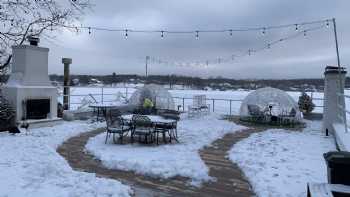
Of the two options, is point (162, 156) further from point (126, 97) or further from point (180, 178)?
point (126, 97)

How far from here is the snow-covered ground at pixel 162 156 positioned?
5.66m

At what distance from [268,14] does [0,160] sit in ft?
28.2

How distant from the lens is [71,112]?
41.2ft

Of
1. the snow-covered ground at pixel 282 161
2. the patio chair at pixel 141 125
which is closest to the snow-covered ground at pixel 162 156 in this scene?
the patio chair at pixel 141 125

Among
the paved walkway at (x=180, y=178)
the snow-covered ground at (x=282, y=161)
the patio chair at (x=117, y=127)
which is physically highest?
the patio chair at (x=117, y=127)

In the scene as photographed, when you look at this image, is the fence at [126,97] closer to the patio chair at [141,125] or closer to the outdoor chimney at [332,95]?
the outdoor chimney at [332,95]

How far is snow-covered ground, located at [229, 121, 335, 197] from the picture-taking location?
486cm

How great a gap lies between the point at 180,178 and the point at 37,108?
702cm

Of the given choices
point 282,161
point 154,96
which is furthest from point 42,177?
point 154,96

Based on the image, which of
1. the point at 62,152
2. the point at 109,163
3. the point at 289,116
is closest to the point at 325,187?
the point at 109,163

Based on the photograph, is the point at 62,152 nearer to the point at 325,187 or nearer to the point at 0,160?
the point at 0,160

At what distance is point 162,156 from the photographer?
673 cm

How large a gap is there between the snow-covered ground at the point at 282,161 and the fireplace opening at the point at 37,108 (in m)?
6.23

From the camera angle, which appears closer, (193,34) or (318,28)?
(318,28)
